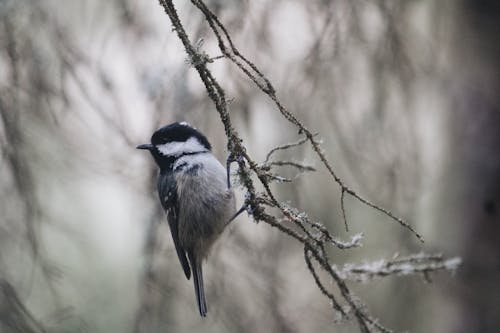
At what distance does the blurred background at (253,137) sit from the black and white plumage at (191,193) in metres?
0.13

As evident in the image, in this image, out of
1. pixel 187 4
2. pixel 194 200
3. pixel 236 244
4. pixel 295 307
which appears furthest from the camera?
pixel 295 307

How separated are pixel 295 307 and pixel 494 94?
1.84 metres

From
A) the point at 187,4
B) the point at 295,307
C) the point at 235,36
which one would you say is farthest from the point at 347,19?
the point at 295,307

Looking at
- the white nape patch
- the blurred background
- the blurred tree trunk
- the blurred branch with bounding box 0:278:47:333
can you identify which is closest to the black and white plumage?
the white nape patch

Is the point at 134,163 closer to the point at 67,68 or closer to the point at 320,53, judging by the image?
the point at 67,68

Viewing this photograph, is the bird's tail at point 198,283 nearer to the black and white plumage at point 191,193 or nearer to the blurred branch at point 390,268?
the black and white plumage at point 191,193

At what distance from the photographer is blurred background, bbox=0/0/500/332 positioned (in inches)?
122

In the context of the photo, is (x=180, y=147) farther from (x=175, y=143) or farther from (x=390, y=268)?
(x=390, y=268)

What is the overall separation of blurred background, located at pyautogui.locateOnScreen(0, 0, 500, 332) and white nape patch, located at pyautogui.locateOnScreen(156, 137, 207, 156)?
7.3 inches

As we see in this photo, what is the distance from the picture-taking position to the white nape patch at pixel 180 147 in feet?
10.1

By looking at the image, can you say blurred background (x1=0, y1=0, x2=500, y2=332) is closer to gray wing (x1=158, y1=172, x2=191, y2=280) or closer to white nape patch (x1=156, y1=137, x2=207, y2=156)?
gray wing (x1=158, y1=172, x2=191, y2=280)

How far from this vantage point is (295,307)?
162 inches

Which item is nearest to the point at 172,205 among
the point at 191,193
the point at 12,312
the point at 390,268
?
the point at 191,193

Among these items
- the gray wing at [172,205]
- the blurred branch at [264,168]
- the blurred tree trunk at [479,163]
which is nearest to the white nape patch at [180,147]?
the gray wing at [172,205]
